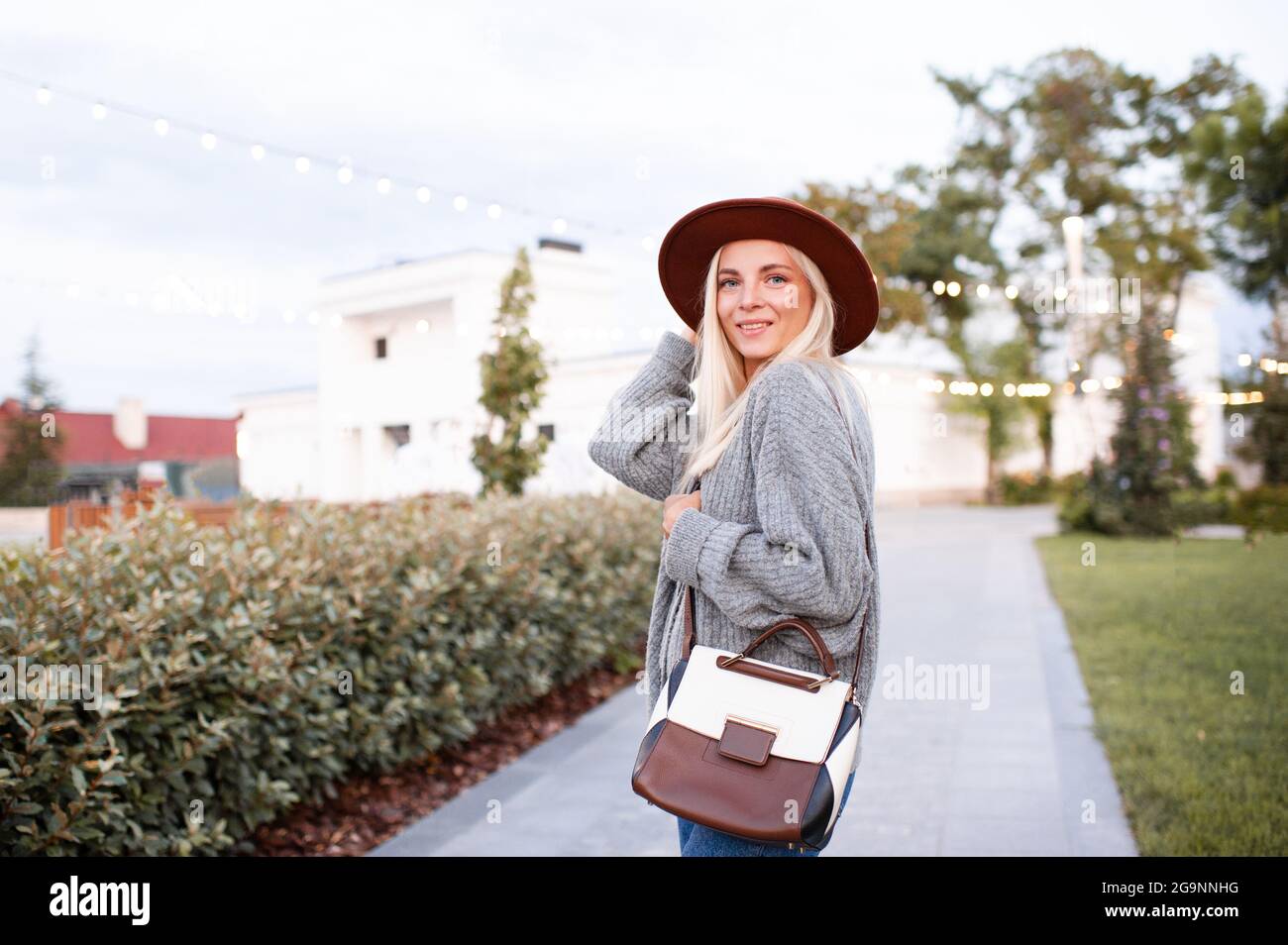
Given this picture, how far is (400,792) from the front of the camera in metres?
4.13

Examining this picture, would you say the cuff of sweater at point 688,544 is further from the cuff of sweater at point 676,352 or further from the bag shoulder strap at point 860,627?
the cuff of sweater at point 676,352

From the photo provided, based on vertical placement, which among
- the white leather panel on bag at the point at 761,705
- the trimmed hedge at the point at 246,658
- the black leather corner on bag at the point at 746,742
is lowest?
the trimmed hedge at the point at 246,658

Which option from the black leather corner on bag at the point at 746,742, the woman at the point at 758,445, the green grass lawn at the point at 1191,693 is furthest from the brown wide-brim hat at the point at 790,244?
the green grass lawn at the point at 1191,693

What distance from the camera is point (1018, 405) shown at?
92.3 feet

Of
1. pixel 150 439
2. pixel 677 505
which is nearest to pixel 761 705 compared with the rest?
pixel 677 505

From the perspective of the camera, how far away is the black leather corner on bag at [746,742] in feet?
5.04

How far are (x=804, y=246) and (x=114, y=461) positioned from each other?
1069 centimetres

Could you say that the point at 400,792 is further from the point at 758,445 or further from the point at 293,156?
the point at 293,156

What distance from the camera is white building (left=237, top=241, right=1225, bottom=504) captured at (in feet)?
60.0

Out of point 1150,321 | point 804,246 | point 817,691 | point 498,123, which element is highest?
point 498,123

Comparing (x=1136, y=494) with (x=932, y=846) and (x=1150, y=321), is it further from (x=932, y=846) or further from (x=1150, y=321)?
(x=932, y=846)

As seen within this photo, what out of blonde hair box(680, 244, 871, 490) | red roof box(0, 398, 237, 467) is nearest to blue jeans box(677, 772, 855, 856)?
blonde hair box(680, 244, 871, 490)

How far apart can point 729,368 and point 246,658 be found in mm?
2004
